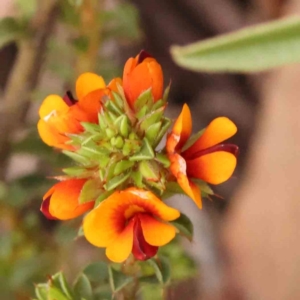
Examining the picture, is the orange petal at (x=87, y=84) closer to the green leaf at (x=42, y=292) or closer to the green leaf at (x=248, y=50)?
the green leaf at (x=248, y=50)

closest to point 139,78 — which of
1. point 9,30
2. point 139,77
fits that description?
point 139,77

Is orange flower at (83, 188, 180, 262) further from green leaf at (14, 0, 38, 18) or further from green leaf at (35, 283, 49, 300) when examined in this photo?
green leaf at (14, 0, 38, 18)

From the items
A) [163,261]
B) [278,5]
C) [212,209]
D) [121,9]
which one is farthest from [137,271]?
[278,5]

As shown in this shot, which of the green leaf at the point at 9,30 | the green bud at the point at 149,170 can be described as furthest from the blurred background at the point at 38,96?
the green bud at the point at 149,170

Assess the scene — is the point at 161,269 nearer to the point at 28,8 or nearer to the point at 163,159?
the point at 163,159

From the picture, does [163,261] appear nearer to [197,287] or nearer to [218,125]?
[218,125]

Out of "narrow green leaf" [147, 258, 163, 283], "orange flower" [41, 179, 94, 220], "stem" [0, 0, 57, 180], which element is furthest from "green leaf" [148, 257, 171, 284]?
"stem" [0, 0, 57, 180]
